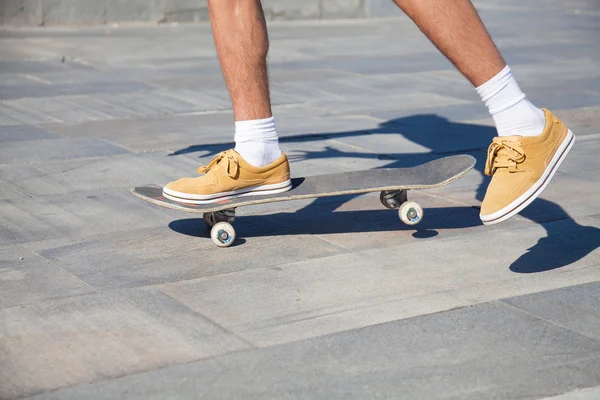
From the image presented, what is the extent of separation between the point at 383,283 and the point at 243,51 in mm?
1078

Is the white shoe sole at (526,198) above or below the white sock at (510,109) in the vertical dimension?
below

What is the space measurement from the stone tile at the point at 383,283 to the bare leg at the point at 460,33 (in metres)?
0.70

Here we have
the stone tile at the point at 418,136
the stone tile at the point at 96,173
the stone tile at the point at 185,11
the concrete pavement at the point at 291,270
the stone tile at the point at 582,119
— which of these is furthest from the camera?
the stone tile at the point at 185,11

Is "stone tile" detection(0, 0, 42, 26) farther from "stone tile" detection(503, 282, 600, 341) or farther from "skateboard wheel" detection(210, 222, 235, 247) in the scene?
"stone tile" detection(503, 282, 600, 341)

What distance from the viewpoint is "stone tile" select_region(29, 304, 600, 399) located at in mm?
2592

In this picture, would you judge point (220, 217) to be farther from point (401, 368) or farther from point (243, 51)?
point (401, 368)

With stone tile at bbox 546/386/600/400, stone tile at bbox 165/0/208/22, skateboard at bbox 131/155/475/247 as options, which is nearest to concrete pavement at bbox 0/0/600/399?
stone tile at bbox 546/386/600/400

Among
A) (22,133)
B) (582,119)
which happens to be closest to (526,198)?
(582,119)

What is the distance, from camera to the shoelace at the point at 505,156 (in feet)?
11.5

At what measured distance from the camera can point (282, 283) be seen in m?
3.48

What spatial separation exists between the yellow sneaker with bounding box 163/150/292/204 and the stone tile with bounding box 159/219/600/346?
39 centimetres

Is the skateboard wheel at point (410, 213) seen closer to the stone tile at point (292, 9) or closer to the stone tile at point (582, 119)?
the stone tile at point (582, 119)

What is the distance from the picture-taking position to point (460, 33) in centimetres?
357

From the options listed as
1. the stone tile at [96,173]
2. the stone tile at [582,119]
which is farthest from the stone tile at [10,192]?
the stone tile at [582,119]
